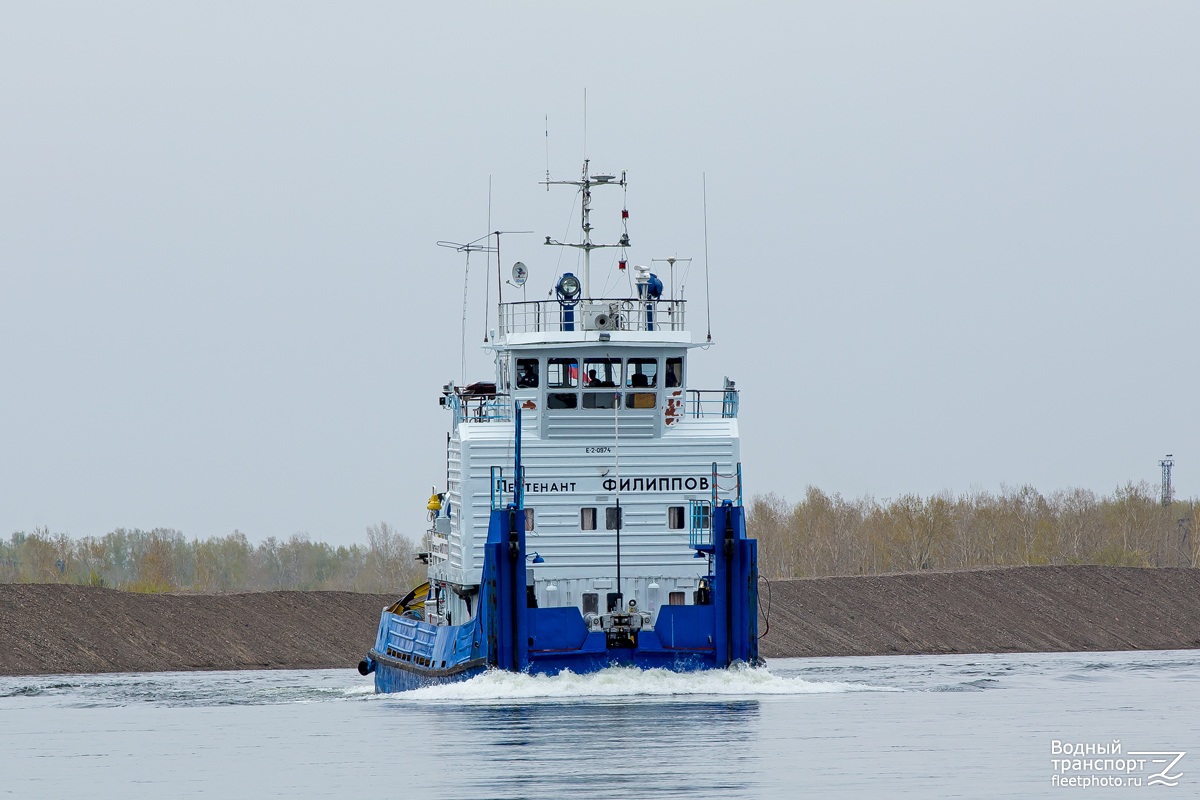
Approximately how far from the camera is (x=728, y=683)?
37469 mm

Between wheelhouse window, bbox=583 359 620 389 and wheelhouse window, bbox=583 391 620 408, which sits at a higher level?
wheelhouse window, bbox=583 359 620 389

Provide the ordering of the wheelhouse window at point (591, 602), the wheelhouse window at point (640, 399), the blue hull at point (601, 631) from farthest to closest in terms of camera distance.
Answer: the wheelhouse window at point (640, 399), the wheelhouse window at point (591, 602), the blue hull at point (601, 631)

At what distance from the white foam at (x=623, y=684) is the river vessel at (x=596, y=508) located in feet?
0.80

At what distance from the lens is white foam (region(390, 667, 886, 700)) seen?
36781 millimetres

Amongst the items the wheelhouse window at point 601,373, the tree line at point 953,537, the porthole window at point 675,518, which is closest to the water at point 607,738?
A: the porthole window at point 675,518

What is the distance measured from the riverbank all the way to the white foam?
31.3 meters

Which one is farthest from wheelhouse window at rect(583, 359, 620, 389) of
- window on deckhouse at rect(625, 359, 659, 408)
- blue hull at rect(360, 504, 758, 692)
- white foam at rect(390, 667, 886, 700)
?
white foam at rect(390, 667, 886, 700)

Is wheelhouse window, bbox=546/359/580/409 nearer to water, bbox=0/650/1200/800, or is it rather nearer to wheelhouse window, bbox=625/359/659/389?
wheelhouse window, bbox=625/359/659/389

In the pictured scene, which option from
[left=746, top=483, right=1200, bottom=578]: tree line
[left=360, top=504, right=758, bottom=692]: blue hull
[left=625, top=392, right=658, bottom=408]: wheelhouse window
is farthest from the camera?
[left=746, top=483, right=1200, bottom=578]: tree line

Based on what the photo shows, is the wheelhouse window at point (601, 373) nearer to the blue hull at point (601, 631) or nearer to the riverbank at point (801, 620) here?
the blue hull at point (601, 631)

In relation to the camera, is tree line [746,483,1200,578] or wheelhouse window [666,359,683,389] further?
tree line [746,483,1200,578]

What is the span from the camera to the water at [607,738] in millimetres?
25016

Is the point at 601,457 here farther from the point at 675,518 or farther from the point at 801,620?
the point at 801,620

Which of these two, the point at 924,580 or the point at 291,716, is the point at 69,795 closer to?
the point at 291,716
